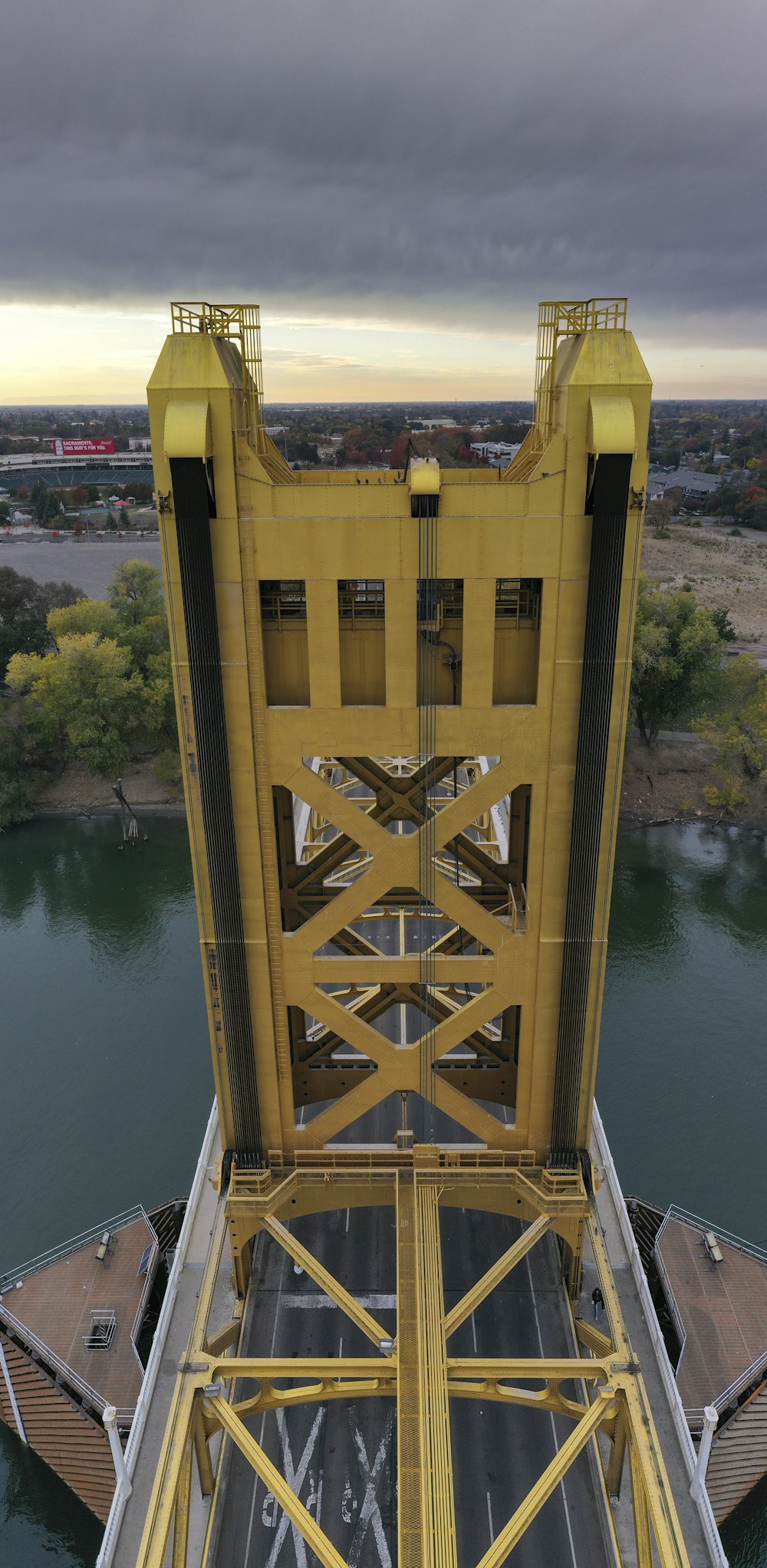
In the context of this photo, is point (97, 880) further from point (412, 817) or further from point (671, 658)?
point (671, 658)

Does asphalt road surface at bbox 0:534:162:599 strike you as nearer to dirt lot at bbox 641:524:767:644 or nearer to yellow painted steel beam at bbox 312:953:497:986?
dirt lot at bbox 641:524:767:644

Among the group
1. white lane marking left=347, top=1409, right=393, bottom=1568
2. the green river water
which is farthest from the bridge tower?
the green river water

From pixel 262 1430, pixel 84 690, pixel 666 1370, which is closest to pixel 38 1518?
pixel 262 1430

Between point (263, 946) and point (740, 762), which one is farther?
point (740, 762)

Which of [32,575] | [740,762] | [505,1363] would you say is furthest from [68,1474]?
[32,575]

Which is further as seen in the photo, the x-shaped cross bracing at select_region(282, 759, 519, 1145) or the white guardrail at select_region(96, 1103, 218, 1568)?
the x-shaped cross bracing at select_region(282, 759, 519, 1145)

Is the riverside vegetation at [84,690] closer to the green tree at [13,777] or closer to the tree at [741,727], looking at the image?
the green tree at [13,777]

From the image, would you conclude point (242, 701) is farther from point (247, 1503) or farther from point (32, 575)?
point (32, 575)
